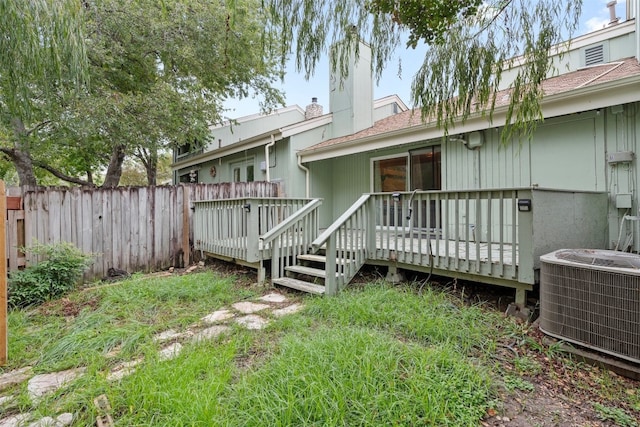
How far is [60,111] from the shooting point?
832cm

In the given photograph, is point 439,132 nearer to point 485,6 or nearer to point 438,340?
point 485,6

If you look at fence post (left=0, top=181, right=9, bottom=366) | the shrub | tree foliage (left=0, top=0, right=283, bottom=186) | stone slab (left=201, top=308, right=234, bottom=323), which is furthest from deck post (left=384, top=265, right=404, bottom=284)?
tree foliage (left=0, top=0, right=283, bottom=186)

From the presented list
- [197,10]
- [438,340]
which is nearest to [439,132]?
[438,340]

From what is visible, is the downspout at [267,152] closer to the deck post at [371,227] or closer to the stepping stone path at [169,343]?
the deck post at [371,227]

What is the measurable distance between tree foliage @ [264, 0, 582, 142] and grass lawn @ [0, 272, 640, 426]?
188 cm

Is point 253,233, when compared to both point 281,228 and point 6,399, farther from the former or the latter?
point 6,399

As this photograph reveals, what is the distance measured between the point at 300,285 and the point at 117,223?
365 centimetres

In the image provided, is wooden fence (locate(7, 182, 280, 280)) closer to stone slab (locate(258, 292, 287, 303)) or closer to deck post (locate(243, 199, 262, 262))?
deck post (locate(243, 199, 262, 262))

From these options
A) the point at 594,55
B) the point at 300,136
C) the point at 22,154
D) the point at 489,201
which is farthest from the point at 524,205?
the point at 22,154

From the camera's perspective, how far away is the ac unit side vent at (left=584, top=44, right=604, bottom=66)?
20.6ft

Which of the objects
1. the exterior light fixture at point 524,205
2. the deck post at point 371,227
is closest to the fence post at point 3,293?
the deck post at point 371,227

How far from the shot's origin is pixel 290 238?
5.19 m

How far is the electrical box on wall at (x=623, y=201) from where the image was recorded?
4.02m

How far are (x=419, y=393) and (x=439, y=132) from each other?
4614 mm
